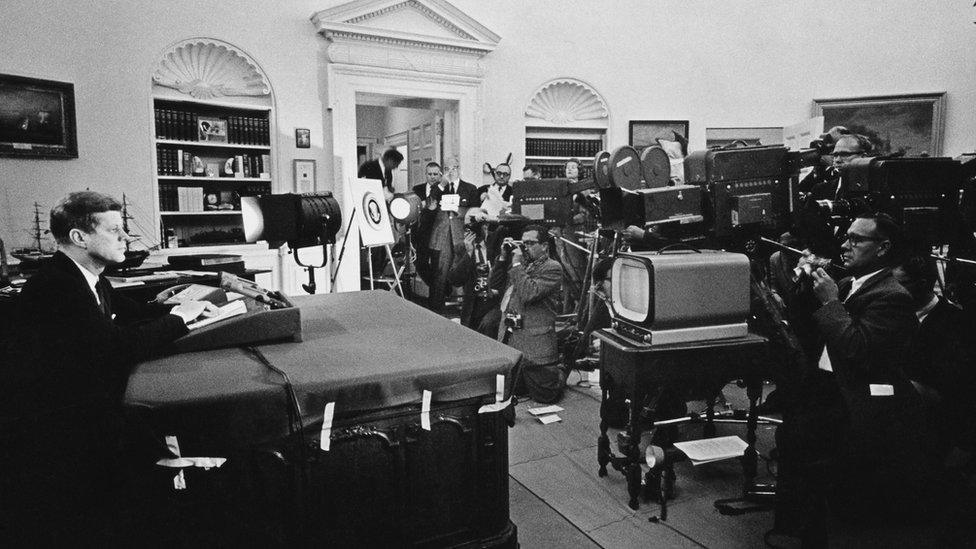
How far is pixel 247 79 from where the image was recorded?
621 cm

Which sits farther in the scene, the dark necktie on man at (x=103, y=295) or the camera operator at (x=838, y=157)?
the camera operator at (x=838, y=157)

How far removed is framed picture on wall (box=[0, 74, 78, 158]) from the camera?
4945 mm

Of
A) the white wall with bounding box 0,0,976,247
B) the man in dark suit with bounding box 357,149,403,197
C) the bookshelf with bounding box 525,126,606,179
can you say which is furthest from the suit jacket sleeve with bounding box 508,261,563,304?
the bookshelf with bounding box 525,126,606,179

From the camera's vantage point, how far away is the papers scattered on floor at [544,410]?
3.83 m

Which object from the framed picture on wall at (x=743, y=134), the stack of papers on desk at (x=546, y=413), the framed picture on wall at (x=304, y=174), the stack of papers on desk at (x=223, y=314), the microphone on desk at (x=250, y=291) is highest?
the framed picture on wall at (x=743, y=134)

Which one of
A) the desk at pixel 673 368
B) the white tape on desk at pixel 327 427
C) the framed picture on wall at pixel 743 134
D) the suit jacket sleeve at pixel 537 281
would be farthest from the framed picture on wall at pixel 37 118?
the framed picture on wall at pixel 743 134

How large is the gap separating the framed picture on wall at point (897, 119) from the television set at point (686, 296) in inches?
270

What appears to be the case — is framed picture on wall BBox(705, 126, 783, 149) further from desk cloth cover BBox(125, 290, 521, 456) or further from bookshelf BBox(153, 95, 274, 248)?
desk cloth cover BBox(125, 290, 521, 456)

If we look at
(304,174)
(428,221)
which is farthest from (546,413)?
(304,174)

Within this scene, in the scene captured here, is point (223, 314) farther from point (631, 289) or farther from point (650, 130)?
point (650, 130)

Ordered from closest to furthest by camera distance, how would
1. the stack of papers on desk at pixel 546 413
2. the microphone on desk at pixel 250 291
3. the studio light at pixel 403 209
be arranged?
1. the microphone on desk at pixel 250 291
2. the stack of papers on desk at pixel 546 413
3. the studio light at pixel 403 209

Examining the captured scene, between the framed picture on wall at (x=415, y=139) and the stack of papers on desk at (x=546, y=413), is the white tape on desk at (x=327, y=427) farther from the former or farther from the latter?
the framed picture on wall at (x=415, y=139)

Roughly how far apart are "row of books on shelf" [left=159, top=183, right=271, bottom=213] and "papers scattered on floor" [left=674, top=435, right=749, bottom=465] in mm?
5085

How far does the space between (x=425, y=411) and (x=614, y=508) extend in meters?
1.54
